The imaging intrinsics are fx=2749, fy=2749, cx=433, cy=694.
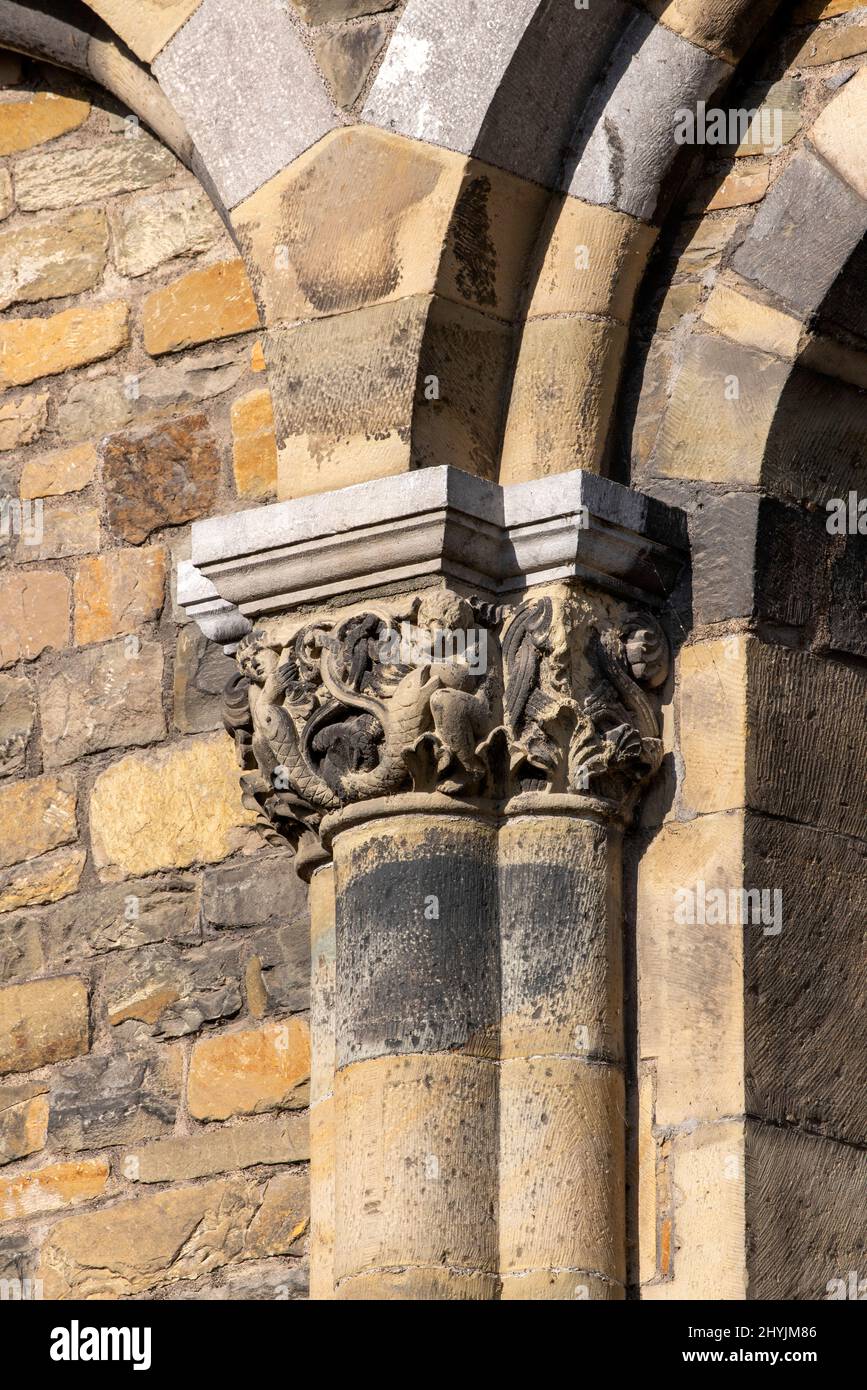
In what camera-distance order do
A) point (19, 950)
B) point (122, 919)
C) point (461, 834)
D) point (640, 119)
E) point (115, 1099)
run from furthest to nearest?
point (19, 950)
point (122, 919)
point (115, 1099)
point (640, 119)
point (461, 834)

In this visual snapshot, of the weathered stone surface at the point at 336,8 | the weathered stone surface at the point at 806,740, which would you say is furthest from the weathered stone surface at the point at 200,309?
the weathered stone surface at the point at 806,740

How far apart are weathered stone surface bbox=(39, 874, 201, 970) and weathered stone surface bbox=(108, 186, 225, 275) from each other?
1.19m

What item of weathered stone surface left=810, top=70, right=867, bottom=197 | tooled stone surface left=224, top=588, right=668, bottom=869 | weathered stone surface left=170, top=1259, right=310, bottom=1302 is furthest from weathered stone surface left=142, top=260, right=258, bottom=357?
weathered stone surface left=170, top=1259, right=310, bottom=1302

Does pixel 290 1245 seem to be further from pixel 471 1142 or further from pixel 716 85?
pixel 716 85

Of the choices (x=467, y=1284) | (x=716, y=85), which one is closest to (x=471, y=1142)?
(x=467, y=1284)

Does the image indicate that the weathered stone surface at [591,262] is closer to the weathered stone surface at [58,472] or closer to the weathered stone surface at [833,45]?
the weathered stone surface at [833,45]

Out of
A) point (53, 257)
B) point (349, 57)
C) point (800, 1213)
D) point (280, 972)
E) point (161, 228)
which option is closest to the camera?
point (800, 1213)

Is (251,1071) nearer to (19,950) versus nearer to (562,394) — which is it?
(19,950)

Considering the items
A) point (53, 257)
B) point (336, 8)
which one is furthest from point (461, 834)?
point (53, 257)

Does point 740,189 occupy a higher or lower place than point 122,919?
higher

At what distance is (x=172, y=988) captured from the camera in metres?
4.78

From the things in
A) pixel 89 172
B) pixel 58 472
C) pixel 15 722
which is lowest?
pixel 15 722

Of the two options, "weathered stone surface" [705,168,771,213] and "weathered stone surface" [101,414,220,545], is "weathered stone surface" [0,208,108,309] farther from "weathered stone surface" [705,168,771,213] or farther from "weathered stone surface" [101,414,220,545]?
"weathered stone surface" [705,168,771,213]

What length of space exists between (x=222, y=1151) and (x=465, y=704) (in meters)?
0.98
